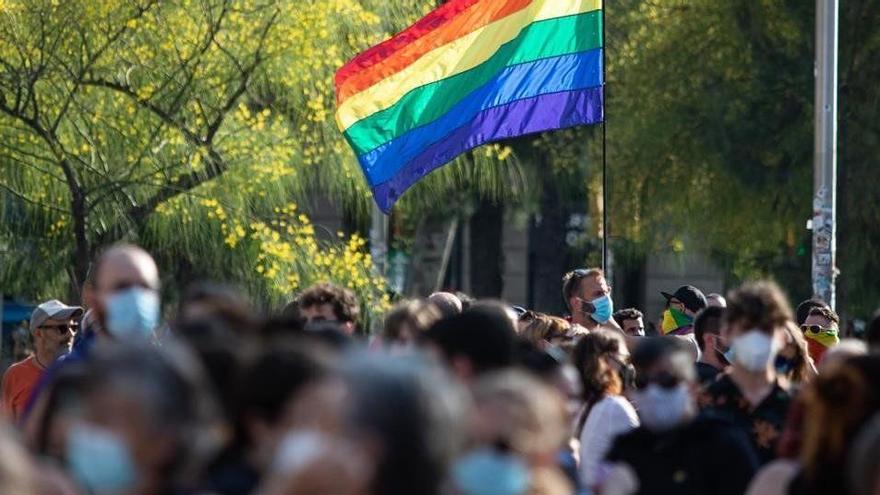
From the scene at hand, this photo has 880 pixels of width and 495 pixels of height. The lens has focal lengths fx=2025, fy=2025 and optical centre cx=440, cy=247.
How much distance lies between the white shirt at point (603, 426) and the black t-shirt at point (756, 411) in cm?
30

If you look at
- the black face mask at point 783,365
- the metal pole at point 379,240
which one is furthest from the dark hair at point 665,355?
the metal pole at point 379,240

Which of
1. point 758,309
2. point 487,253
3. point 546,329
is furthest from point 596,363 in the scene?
point 487,253

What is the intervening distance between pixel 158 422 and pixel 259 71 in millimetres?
13338

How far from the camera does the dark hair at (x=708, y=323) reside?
9289mm

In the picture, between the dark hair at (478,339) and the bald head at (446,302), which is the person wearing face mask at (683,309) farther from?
the dark hair at (478,339)

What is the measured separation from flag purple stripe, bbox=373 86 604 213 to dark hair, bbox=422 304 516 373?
7084mm

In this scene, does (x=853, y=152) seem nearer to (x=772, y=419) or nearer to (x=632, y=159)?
(x=632, y=159)

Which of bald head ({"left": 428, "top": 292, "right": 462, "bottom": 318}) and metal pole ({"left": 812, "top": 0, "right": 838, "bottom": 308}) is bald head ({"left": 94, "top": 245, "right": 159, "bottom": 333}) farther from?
metal pole ({"left": 812, "top": 0, "right": 838, "bottom": 308})

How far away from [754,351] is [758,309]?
0.23m

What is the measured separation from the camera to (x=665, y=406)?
616 cm

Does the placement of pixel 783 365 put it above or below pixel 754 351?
below

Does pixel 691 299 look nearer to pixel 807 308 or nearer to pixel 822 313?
pixel 807 308

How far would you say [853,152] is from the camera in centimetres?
2322

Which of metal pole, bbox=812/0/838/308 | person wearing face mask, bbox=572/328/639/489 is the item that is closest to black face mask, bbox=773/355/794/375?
person wearing face mask, bbox=572/328/639/489
